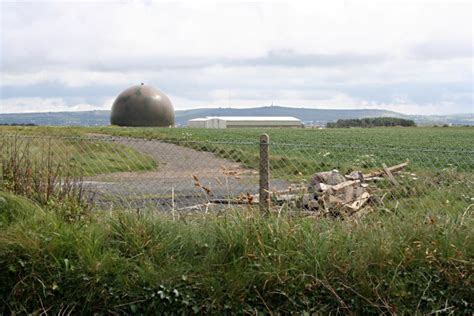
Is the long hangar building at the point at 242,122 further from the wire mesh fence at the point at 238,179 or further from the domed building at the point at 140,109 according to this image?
the wire mesh fence at the point at 238,179

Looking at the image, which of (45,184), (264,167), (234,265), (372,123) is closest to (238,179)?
(264,167)

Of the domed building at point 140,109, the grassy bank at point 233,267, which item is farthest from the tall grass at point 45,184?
the domed building at point 140,109

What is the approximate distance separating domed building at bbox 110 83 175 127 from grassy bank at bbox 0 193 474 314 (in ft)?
274

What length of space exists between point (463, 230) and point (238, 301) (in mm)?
2208

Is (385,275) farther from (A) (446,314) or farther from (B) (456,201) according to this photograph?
(B) (456,201)

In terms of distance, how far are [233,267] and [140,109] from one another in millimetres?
85262

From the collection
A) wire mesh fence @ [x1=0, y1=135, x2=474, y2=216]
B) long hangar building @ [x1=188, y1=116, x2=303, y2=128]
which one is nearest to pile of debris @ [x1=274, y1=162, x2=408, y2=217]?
wire mesh fence @ [x1=0, y1=135, x2=474, y2=216]

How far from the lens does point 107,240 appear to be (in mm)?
5398

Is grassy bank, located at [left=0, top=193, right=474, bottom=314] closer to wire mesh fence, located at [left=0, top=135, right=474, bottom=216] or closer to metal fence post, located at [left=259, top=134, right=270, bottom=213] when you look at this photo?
wire mesh fence, located at [left=0, top=135, right=474, bottom=216]

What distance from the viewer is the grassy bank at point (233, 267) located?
16.2 feet

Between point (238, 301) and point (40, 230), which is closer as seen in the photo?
point (238, 301)

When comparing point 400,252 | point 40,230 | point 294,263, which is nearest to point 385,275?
point 400,252

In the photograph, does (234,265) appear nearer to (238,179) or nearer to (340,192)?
(238,179)

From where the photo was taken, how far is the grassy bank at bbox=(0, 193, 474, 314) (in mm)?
4941
